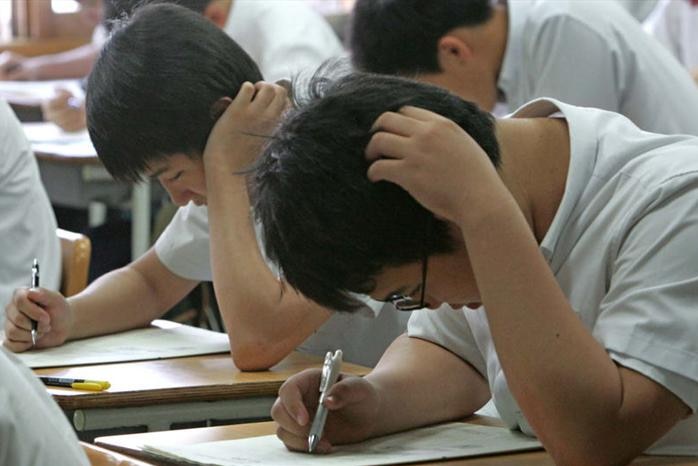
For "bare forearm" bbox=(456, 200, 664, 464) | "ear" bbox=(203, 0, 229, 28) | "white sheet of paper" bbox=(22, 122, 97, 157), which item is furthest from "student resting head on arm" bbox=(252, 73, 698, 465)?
"white sheet of paper" bbox=(22, 122, 97, 157)

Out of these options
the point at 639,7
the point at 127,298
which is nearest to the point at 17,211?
the point at 127,298

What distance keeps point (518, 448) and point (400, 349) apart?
302mm

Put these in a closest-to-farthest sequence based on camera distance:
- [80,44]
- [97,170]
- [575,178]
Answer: [575,178], [97,170], [80,44]

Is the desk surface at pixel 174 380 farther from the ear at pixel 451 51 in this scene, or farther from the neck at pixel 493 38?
the neck at pixel 493 38

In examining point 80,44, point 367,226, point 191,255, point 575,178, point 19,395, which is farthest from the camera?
point 80,44

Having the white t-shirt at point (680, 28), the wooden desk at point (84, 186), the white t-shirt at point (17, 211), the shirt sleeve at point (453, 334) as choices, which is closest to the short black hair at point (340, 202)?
the shirt sleeve at point (453, 334)

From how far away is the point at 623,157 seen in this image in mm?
1567

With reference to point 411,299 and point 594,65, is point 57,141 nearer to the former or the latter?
point 594,65

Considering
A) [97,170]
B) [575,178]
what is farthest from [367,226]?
[97,170]

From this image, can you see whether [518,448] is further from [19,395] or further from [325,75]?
[19,395]

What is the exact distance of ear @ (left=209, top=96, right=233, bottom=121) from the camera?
7.18 feet

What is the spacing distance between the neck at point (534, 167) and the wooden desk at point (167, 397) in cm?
57

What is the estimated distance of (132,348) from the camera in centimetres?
231

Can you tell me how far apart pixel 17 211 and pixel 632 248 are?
1.83 meters
